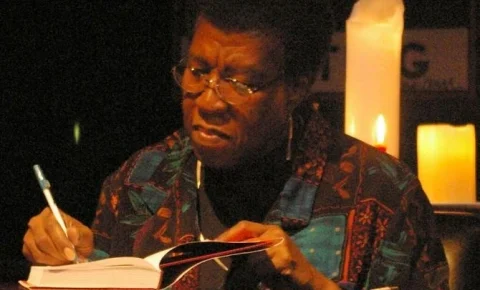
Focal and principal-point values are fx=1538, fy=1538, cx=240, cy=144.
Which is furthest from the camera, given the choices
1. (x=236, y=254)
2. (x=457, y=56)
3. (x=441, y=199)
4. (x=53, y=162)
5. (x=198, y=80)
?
(x=53, y=162)

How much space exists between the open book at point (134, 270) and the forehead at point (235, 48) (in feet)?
1.18

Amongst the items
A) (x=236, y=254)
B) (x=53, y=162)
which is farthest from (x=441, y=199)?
(x=53, y=162)

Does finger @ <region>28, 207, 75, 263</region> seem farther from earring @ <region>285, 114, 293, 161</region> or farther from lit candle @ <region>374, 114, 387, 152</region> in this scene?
lit candle @ <region>374, 114, 387, 152</region>

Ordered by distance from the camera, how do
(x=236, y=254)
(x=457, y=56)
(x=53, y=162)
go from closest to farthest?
(x=236, y=254), (x=457, y=56), (x=53, y=162)

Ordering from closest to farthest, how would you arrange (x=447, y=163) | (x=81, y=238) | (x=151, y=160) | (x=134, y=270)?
(x=134, y=270) < (x=81, y=238) < (x=151, y=160) < (x=447, y=163)

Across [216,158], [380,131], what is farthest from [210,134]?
[380,131]

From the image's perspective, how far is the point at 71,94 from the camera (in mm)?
7633

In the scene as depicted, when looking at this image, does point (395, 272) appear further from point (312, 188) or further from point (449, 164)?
point (449, 164)

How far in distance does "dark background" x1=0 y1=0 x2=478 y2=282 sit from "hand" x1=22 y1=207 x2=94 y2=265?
15.7 feet

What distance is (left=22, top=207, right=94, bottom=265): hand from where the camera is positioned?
2457 millimetres

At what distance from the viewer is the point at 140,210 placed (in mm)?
2627

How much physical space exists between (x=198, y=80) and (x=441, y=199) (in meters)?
1.13

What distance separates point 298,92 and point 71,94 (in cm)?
515

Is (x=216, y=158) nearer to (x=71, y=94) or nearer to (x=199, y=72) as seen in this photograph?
(x=199, y=72)
